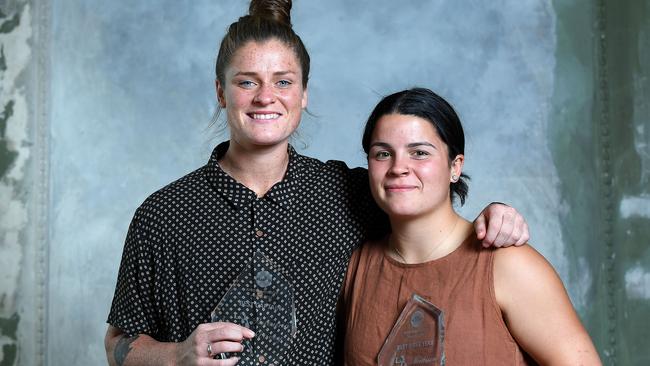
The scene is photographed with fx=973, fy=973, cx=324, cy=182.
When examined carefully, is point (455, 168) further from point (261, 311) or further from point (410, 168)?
point (261, 311)

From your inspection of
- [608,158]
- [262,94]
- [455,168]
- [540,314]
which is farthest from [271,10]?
[608,158]

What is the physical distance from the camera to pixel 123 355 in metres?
2.76

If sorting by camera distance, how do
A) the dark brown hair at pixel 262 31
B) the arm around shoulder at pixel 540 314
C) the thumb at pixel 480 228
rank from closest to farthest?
the arm around shoulder at pixel 540 314 < the thumb at pixel 480 228 < the dark brown hair at pixel 262 31

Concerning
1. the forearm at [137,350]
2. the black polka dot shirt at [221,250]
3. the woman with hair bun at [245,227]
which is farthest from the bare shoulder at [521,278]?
the forearm at [137,350]

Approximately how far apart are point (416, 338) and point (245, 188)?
64 cm

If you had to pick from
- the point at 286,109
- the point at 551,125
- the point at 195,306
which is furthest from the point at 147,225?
the point at 551,125

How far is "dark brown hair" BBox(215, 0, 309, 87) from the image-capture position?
2.78 meters

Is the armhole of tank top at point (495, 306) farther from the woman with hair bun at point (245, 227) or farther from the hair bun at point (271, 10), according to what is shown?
the hair bun at point (271, 10)

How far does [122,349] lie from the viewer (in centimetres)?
276

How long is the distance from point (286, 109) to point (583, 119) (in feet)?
7.45

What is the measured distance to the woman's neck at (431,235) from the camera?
2680 mm

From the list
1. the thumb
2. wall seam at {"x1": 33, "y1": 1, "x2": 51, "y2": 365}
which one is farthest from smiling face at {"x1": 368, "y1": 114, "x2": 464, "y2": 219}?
wall seam at {"x1": 33, "y1": 1, "x2": 51, "y2": 365}

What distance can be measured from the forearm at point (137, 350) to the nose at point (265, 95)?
2.31 ft

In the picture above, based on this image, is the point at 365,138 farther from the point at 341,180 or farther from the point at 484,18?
the point at 484,18
